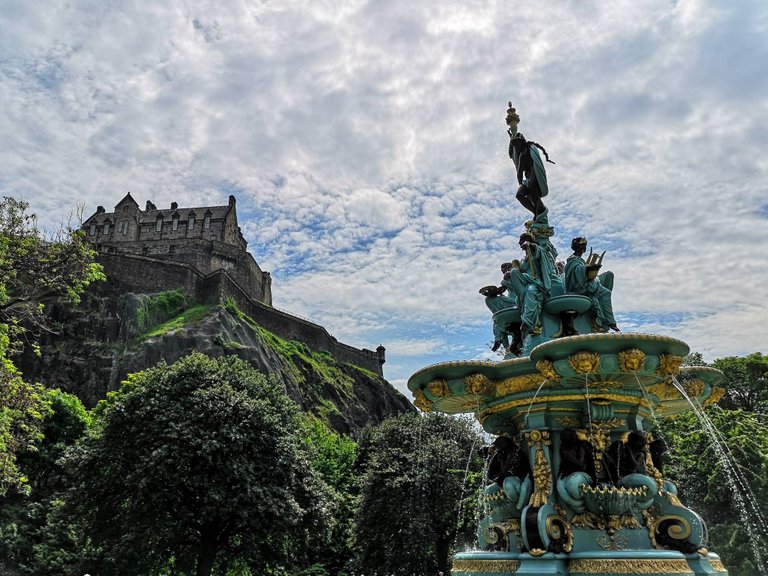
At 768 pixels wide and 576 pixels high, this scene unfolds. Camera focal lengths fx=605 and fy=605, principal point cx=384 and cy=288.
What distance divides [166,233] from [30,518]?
51.1 m

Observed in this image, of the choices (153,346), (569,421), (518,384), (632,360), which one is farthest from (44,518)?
(632,360)

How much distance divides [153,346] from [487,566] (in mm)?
42318

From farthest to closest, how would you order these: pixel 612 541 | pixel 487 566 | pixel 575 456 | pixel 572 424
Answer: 1. pixel 572 424
2. pixel 575 456
3. pixel 487 566
4. pixel 612 541

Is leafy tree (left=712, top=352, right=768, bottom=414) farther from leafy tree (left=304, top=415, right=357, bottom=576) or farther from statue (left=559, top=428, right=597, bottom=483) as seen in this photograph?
statue (left=559, top=428, right=597, bottom=483)

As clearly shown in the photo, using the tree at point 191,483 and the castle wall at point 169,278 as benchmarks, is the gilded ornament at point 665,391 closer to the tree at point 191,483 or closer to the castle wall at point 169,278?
the tree at point 191,483

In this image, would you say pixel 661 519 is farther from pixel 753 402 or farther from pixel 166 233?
pixel 166 233

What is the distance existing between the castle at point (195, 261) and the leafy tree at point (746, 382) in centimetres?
3880

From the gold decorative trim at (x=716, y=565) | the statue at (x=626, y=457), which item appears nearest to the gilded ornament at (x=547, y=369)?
the statue at (x=626, y=457)

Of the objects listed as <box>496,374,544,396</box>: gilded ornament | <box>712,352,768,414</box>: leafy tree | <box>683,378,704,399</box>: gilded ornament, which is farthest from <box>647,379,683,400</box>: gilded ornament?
<box>712,352,768,414</box>: leafy tree

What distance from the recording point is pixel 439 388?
7.71 metres

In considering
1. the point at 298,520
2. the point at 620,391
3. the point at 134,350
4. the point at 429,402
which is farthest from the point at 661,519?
the point at 134,350

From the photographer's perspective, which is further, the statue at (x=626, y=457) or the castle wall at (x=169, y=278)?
the castle wall at (x=169, y=278)

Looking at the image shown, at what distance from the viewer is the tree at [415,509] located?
23.9 m

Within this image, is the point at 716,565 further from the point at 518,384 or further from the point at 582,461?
the point at 518,384
